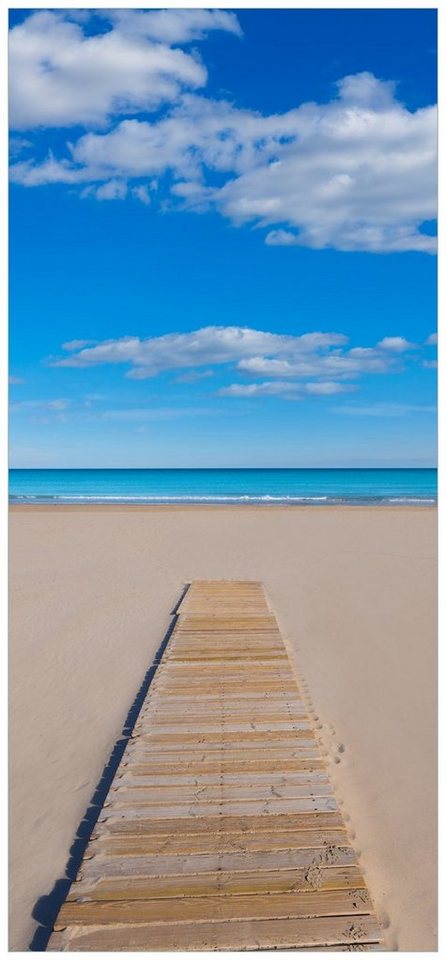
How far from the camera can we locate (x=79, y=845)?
535 centimetres

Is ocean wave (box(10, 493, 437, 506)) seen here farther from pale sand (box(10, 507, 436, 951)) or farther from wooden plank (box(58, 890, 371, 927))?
wooden plank (box(58, 890, 371, 927))

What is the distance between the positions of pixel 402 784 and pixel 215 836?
244 cm

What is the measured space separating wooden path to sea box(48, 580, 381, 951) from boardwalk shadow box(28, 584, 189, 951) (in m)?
0.32

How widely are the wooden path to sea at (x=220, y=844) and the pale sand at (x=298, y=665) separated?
48 centimetres

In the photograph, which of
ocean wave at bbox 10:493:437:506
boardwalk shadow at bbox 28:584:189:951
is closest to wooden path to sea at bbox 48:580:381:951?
boardwalk shadow at bbox 28:584:189:951

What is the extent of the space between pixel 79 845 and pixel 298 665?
4.86 metres

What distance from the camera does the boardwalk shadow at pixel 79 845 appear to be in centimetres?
453

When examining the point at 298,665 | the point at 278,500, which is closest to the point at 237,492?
the point at 278,500

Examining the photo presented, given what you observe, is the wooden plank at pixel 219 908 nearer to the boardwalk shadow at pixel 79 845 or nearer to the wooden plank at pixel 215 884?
the wooden plank at pixel 215 884

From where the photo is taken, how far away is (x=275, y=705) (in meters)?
7.36

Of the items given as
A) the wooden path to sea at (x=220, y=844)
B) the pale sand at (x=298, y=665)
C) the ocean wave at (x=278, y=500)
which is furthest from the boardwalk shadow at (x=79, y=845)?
the ocean wave at (x=278, y=500)

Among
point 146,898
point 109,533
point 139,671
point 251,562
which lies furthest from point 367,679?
point 109,533

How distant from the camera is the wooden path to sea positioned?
416 cm

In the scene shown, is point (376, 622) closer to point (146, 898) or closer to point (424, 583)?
point (424, 583)
